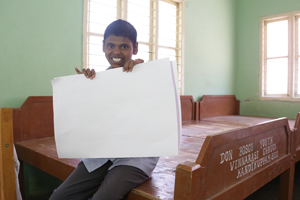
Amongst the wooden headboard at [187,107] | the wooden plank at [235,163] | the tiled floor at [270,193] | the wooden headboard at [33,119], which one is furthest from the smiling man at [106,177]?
the wooden headboard at [187,107]

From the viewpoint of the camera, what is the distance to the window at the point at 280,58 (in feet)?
12.0

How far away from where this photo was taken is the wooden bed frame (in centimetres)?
86

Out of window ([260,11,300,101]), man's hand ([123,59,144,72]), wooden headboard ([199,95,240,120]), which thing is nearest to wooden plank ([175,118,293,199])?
man's hand ([123,59,144,72])

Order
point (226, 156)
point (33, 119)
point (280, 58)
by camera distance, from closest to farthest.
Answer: point (226, 156) → point (33, 119) → point (280, 58)

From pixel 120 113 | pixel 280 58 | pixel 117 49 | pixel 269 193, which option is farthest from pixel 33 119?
pixel 280 58

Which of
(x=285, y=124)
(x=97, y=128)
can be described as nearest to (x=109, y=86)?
(x=97, y=128)

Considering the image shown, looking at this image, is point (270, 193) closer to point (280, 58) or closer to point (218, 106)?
point (218, 106)

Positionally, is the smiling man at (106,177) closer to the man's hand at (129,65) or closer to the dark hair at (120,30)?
the man's hand at (129,65)

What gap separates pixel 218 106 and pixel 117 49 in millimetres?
2987

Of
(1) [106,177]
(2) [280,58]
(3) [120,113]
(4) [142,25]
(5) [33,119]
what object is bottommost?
(1) [106,177]

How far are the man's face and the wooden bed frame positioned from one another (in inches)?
20.3

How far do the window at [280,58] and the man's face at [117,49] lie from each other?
3364 millimetres

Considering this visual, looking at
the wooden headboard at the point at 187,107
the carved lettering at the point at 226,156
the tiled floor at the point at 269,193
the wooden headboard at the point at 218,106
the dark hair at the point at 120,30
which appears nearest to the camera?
the carved lettering at the point at 226,156

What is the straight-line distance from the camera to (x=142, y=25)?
2812 mm
